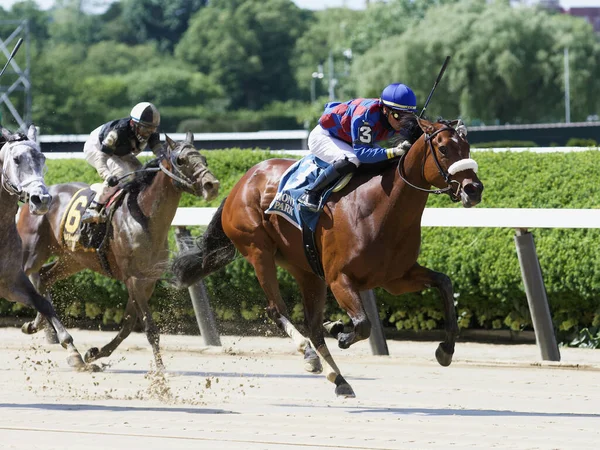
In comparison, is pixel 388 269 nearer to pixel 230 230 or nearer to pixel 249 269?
pixel 230 230

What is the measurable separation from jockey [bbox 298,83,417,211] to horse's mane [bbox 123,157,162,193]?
5.34 feet

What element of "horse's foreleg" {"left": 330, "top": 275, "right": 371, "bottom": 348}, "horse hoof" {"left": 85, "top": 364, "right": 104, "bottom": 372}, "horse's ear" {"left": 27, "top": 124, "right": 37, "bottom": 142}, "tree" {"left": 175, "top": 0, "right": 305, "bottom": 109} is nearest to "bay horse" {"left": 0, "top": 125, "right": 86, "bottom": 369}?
"horse's ear" {"left": 27, "top": 124, "right": 37, "bottom": 142}

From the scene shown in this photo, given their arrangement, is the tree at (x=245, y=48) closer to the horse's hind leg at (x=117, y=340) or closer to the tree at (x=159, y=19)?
the tree at (x=159, y=19)

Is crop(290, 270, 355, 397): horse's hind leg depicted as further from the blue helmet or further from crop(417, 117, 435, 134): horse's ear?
crop(417, 117, 435, 134): horse's ear

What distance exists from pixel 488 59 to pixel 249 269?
143 ft

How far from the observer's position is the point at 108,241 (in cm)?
841

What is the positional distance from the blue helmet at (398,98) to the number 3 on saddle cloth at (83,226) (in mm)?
2611

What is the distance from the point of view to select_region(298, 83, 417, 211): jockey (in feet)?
21.0

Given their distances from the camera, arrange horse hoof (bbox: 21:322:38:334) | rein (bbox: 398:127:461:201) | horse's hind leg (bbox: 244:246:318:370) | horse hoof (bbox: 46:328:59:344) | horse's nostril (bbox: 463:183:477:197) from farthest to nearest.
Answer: horse hoof (bbox: 46:328:59:344), horse hoof (bbox: 21:322:38:334), horse's hind leg (bbox: 244:246:318:370), rein (bbox: 398:127:461:201), horse's nostril (bbox: 463:183:477:197)

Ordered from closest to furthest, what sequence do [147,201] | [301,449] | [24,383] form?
[301,449], [24,383], [147,201]

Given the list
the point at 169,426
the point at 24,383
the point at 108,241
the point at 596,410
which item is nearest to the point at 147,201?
the point at 108,241

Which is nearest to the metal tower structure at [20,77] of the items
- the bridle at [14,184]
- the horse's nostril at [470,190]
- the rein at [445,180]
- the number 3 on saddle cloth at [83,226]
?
the number 3 on saddle cloth at [83,226]

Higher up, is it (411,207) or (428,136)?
(428,136)

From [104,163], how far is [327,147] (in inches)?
91.4
